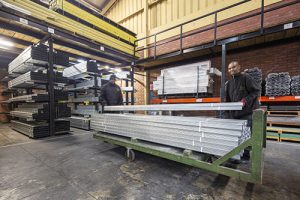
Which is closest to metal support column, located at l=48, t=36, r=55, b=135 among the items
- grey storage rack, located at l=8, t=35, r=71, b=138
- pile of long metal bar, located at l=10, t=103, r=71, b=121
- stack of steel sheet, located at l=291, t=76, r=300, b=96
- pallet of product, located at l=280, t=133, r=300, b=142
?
grey storage rack, located at l=8, t=35, r=71, b=138

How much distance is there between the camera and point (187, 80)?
201 inches

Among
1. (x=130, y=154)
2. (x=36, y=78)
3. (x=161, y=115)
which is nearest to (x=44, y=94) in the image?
(x=36, y=78)

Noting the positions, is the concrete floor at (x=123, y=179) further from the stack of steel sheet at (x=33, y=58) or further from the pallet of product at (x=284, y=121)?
the stack of steel sheet at (x=33, y=58)

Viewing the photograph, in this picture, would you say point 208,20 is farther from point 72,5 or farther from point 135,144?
point 135,144

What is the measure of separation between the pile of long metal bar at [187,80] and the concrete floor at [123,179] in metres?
2.61

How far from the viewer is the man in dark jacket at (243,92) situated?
2398mm

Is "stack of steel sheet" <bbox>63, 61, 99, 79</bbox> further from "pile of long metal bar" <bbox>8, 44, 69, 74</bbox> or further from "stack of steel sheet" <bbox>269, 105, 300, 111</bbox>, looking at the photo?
"stack of steel sheet" <bbox>269, 105, 300, 111</bbox>

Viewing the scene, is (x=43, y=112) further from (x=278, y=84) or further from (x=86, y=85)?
(x=278, y=84)

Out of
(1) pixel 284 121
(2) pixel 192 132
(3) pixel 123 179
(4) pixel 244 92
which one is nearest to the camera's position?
(2) pixel 192 132

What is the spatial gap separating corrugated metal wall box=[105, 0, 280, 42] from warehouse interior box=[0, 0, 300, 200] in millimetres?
51

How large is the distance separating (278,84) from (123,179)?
4706 millimetres

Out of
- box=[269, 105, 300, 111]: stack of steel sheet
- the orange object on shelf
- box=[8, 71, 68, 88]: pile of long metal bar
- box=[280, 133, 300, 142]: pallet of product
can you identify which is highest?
box=[8, 71, 68, 88]: pile of long metal bar

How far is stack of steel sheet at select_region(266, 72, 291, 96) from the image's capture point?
392 cm

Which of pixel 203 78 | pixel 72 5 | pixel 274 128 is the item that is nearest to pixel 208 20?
pixel 203 78
